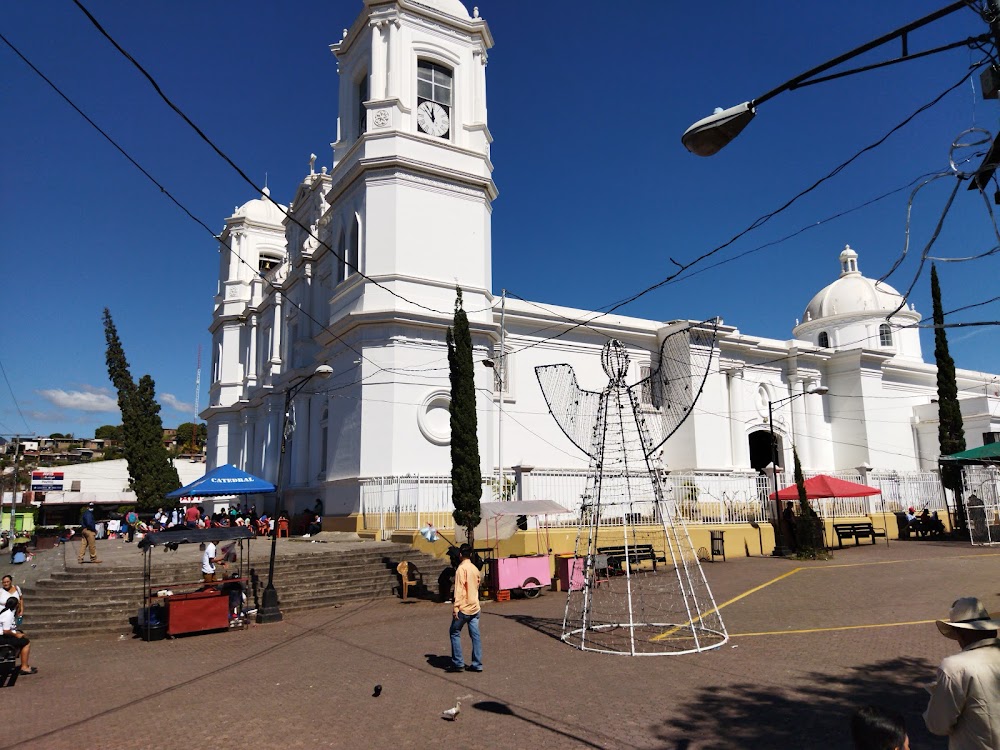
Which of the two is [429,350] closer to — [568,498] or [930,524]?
[568,498]

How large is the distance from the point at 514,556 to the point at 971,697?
15.3 meters

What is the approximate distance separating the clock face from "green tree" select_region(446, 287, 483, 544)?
33.1 ft

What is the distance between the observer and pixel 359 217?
2639 centimetres

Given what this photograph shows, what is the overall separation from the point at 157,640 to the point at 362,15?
919 inches

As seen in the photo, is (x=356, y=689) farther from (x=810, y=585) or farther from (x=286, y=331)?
(x=286, y=331)

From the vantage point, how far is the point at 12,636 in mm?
10078

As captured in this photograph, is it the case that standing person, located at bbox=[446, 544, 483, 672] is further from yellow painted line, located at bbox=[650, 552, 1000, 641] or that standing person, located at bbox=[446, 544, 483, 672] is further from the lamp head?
the lamp head

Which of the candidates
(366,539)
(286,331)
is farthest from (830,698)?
(286,331)

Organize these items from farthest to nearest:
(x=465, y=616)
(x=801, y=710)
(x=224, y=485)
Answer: (x=224, y=485) < (x=465, y=616) < (x=801, y=710)

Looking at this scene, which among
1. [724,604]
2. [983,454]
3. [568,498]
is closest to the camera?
[724,604]

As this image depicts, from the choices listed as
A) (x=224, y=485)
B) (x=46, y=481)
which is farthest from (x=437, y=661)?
(x=46, y=481)

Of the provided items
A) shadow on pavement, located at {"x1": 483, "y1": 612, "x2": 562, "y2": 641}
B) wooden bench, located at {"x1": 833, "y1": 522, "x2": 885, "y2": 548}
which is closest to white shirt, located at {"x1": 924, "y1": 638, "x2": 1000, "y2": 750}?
shadow on pavement, located at {"x1": 483, "y1": 612, "x2": 562, "y2": 641}

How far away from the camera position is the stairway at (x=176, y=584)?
1408 centimetres

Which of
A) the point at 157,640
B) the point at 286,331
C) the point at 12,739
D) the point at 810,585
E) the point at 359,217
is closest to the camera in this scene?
the point at 12,739
